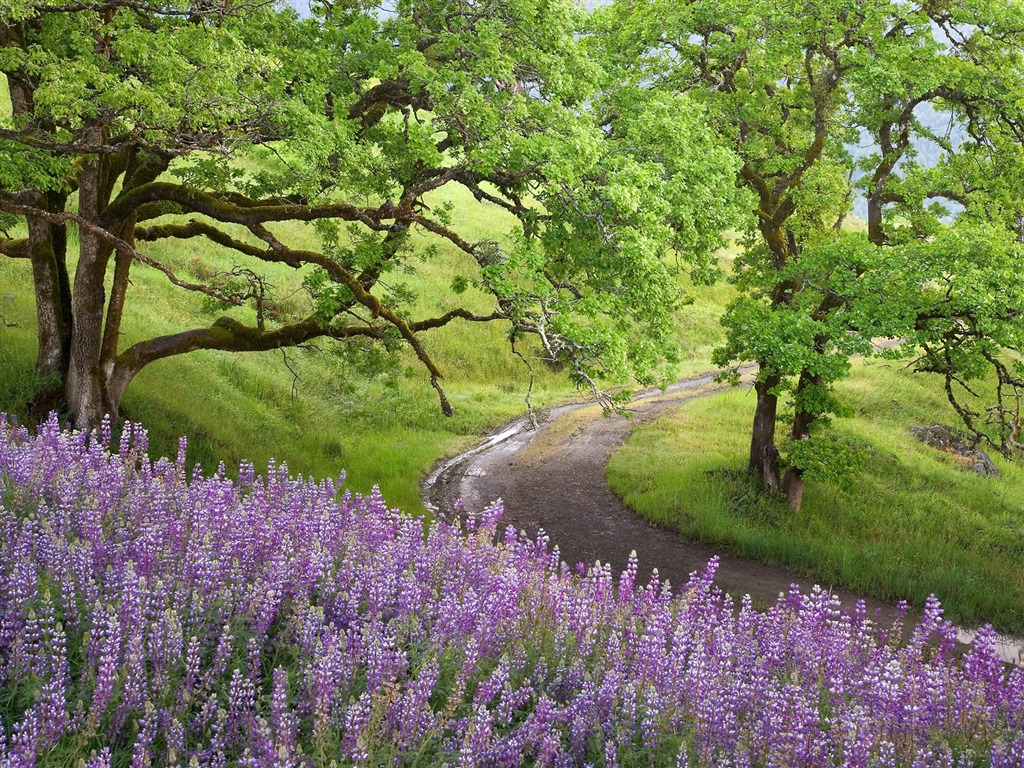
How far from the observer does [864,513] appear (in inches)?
840

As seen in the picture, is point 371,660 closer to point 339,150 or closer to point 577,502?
point 339,150

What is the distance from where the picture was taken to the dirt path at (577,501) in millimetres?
16906

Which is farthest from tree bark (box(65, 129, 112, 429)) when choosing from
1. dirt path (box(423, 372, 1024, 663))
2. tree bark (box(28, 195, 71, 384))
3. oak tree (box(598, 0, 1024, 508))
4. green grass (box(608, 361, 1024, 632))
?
green grass (box(608, 361, 1024, 632))

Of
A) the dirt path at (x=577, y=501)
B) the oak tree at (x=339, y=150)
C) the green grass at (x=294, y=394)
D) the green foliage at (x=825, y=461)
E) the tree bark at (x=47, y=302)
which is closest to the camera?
the oak tree at (x=339, y=150)

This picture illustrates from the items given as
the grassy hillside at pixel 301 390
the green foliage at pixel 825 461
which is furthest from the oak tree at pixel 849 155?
the grassy hillside at pixel 301 390

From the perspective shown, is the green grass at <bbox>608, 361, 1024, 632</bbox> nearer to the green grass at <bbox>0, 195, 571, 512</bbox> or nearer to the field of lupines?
the green grass at <bbox>0, 195, 571, 512</bbox>

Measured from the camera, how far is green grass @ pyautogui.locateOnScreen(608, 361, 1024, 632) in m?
17.5

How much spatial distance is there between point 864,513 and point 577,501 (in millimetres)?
7624

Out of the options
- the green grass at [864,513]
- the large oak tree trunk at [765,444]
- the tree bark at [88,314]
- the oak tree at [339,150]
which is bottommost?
the green grass at [864,513]

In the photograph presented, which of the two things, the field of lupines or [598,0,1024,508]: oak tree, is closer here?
the field of lupines

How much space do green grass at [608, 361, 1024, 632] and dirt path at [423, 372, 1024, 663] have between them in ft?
1.80

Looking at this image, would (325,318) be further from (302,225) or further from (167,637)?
(302,225)

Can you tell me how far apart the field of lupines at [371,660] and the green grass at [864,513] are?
12541mm

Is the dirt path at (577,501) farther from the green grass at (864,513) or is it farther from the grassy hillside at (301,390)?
the grassy hillside at (301,390)
